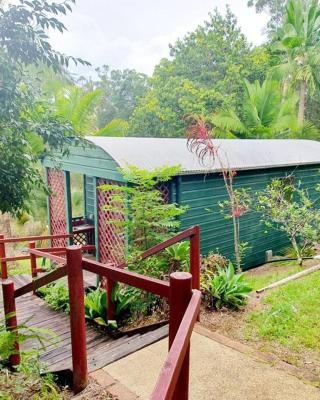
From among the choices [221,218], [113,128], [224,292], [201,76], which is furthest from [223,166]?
[201,76]

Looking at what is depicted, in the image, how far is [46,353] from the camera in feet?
11.5

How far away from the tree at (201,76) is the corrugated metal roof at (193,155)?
7.65m

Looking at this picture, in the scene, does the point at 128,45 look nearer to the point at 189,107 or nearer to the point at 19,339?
the point at 189,107

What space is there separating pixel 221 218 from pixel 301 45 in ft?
40.5

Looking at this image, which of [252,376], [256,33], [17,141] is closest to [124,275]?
[252,376]

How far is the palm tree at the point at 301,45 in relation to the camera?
14.8 m

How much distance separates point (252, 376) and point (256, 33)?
29.1m

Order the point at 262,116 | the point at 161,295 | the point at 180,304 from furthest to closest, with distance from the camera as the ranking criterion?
the point at 262,116
the point at 161,295
the point at 180,304

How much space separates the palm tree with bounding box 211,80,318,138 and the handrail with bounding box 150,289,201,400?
41.2 ft

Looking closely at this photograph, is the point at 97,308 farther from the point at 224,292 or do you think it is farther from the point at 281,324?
the point at 281,324

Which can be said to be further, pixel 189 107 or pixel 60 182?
pixel 189 107

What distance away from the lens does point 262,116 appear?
13609 mm

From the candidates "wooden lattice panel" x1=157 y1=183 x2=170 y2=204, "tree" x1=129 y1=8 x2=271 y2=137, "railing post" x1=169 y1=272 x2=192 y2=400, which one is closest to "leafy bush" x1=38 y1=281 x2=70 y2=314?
"wooden lattice panel" x1=157 y1=183 x2=170 y2=204

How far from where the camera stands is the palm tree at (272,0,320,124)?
14.8 m
